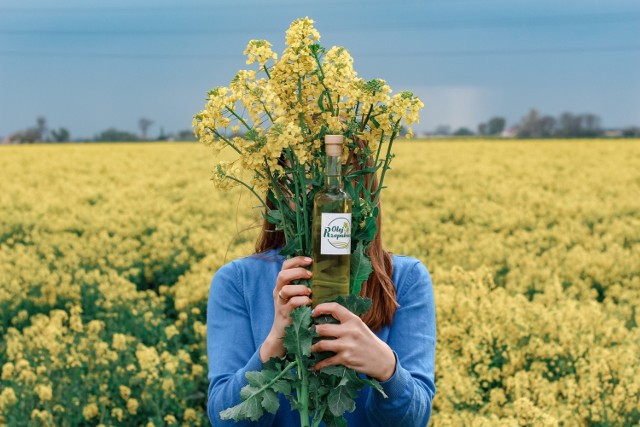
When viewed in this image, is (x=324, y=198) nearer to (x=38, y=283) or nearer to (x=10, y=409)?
(x=10, y=409)

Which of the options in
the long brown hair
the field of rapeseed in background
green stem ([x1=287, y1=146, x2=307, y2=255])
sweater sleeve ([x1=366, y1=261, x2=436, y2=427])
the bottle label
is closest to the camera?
the bottle label

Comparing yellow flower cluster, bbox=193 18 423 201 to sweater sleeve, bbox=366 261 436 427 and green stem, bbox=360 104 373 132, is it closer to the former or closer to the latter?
green stem, bbox=360 104 373 132

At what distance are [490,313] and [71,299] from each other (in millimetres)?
3544

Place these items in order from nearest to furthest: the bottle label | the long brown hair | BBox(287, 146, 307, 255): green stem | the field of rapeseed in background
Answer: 1. the bottle label
2. BBox(287, 146, 307, 255): green stem
3. the long brown hair
4. the field of rapeseed in background

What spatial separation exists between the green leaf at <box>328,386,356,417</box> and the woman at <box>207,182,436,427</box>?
6 centimetres

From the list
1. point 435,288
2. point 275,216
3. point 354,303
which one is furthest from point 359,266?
point 435,288

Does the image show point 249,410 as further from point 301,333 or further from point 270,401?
point 301,333

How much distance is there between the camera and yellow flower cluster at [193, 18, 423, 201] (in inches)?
59.7

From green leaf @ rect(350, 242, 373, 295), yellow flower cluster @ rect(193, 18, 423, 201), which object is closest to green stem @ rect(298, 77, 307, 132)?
yellow flower cluster @ rect(193, 18, 423, 201)

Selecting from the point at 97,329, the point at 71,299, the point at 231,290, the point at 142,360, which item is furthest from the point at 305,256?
the point at 71,299

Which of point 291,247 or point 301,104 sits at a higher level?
point 301,104

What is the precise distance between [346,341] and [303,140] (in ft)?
1.29

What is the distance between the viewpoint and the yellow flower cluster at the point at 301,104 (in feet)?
4.98

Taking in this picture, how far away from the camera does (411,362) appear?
1797 mm
